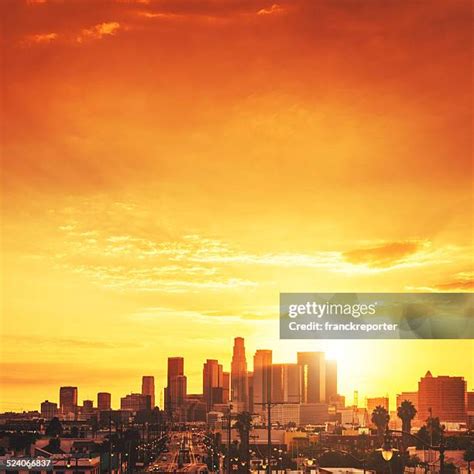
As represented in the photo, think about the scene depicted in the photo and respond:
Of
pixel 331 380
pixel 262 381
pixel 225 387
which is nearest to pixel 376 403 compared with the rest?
pixel 331 380

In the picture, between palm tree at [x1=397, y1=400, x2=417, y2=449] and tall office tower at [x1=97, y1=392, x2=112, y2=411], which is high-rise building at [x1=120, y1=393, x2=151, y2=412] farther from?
palm tree at [x1=397, y1=400, x2=417, y2=449]

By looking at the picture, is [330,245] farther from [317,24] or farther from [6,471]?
[6,471]

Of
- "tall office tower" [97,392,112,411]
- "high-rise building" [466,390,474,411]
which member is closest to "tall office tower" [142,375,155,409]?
"tall office tower" [97,392,112,411]

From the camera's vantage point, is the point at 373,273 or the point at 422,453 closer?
the point at 373,273

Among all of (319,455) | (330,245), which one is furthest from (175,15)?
(319,455)

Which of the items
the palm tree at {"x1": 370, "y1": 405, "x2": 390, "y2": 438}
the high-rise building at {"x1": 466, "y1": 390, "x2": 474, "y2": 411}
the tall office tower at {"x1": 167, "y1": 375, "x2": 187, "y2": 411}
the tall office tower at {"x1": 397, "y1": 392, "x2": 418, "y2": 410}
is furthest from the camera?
the palm tree at {"x1": 370, "y1": 405, "x2": 390, "y2": 438}

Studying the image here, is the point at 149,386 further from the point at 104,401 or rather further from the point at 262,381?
→ the point at 262,381
